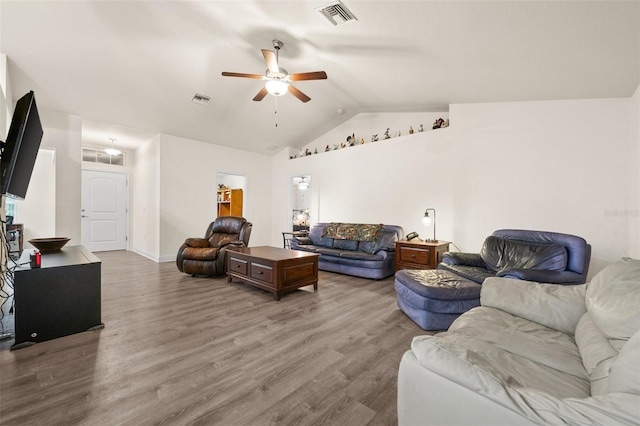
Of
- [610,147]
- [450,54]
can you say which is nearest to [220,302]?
[450,54]

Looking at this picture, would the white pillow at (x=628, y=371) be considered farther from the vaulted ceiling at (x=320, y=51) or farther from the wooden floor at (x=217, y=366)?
the vaulted ceiling at (x=320, y=51)

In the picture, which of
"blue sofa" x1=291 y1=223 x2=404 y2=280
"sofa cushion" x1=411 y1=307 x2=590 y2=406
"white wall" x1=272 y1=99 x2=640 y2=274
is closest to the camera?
"sofa cushion" x1=411 y1=307 x2=590 y2=406

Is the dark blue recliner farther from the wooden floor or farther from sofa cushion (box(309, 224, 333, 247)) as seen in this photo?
sofa cushion (box(309, 224, 333, 247))

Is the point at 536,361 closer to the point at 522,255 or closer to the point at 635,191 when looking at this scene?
the point at 522,255

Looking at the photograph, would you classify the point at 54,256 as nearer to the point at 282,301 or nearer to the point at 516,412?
the point at 282,301

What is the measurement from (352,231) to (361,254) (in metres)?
0.72

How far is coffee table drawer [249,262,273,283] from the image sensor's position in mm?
3370

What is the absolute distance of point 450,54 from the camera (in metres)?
3.08

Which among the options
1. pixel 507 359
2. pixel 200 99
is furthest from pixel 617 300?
pixel 200 99

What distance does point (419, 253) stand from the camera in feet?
13.9

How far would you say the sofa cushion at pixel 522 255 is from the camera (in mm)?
2795

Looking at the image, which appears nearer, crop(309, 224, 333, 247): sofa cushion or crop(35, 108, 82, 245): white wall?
crop(35, 108, 82, 245): white wall

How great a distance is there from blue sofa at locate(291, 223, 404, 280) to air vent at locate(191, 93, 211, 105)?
3.14 m

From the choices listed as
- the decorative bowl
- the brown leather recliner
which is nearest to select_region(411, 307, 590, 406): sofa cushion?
the brown leather recliner
